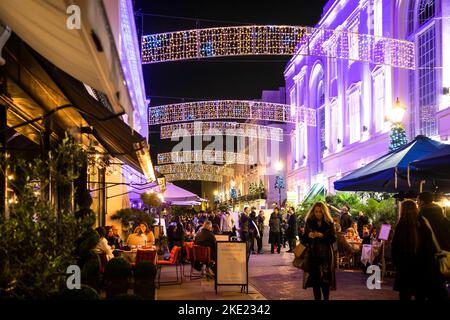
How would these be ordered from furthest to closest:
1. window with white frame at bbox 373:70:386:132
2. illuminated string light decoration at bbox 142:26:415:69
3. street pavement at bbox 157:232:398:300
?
1. window with white frame at bbox 373:70:386:132
2. illuminated string light decoration at bbox 142:26:415:69
3. street pavement at bbox 157:232:398:300

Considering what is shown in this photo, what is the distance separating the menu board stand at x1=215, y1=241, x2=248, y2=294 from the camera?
12.1 meters

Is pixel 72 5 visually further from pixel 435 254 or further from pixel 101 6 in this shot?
pixel 435 254

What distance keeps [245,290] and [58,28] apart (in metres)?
→ 9.51

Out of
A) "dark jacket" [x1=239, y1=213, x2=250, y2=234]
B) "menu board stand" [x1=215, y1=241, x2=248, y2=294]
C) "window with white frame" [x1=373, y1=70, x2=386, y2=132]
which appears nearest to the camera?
"menu board stand" [x1=215, y1=241, x2=248, y2=294]

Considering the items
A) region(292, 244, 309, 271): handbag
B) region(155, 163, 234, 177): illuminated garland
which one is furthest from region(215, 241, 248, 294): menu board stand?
region(155, 163, 234, 177): illuminated garland

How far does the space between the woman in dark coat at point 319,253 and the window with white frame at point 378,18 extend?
64.7ft

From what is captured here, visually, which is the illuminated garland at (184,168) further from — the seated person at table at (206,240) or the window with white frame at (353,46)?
the seated person at table at (206,240)

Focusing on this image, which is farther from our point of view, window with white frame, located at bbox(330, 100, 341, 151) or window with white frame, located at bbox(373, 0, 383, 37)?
window with white frame, located at bbox(330, 100, 341, 151)

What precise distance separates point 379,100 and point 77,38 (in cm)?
2561

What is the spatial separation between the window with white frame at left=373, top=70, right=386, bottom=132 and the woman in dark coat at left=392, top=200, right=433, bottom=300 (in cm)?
1971

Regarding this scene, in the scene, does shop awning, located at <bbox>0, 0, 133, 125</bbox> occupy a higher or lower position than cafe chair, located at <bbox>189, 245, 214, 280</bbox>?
higher

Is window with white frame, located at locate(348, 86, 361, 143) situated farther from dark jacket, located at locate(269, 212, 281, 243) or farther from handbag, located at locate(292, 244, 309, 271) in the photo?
handbag, located at locate(292, 244, 309, 271)

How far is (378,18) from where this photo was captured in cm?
2720

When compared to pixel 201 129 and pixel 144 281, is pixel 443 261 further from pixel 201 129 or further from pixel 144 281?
pixel 201 129
